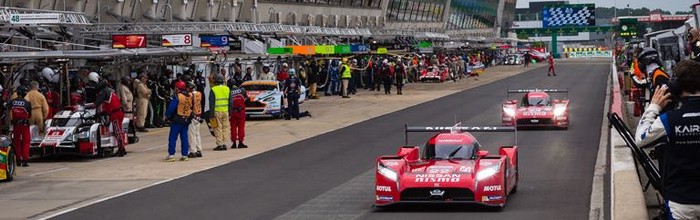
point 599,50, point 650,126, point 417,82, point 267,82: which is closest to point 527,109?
point 267,82

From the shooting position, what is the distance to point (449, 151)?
1571 centimetres

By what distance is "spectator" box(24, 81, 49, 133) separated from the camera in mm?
23750

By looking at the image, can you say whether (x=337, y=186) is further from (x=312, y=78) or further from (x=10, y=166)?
(x=312, y=78)

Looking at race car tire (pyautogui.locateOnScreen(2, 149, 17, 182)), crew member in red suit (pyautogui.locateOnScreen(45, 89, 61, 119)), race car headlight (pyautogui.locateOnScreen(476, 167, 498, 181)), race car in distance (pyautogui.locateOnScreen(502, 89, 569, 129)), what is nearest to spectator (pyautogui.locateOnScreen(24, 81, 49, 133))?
crew member in red suit (pyautogui.locateOnScreen(45, 89, 61, 119))

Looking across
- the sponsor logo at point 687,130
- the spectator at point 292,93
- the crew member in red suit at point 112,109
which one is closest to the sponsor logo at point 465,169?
the sponsor logo at point 687,130

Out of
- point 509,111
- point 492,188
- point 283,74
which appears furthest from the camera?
point 283,74

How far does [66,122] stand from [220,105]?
3135 millimetres

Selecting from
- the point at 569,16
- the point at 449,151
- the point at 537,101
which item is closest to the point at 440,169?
the point at 449,151

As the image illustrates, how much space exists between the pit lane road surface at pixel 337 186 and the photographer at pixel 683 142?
20.4ft

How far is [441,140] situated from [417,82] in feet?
180

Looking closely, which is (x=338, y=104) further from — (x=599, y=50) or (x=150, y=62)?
(x=599, y=50)

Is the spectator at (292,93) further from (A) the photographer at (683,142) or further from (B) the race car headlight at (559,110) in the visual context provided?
(A) the photographer at (683,142)

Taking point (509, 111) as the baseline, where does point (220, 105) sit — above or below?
above

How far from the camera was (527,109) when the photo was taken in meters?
28.9
